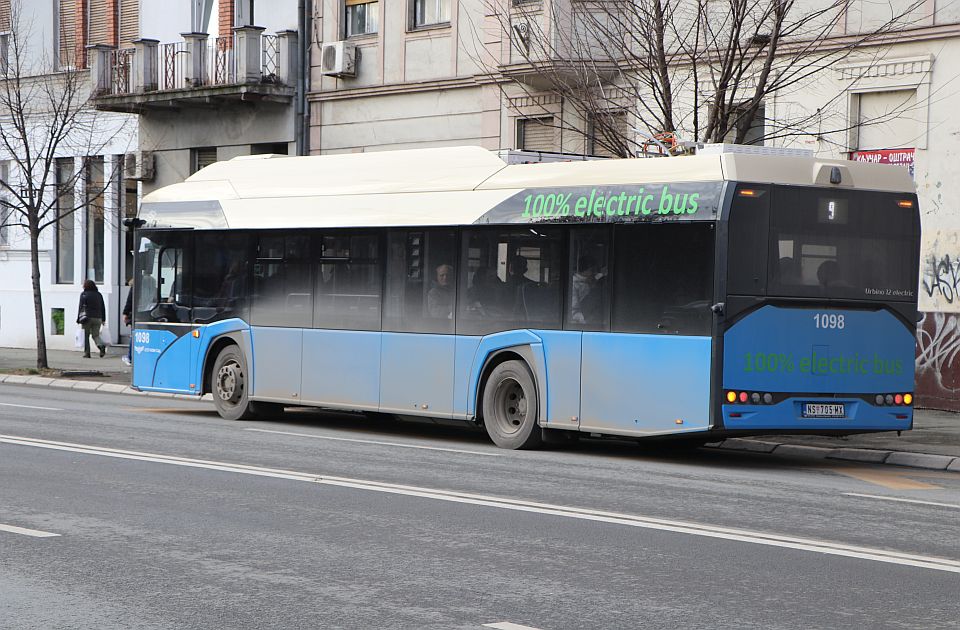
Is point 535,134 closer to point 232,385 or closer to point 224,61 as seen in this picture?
point 224,61

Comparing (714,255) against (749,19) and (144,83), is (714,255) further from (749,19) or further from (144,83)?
(144,83)

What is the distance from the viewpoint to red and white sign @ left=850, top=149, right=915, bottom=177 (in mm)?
21016

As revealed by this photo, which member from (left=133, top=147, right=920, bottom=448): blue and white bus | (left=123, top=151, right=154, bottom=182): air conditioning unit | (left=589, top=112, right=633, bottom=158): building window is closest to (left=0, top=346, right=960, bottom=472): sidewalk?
(left=133, top=147, right=920, bottom=448): blue and white bus

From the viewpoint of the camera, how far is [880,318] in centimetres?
1430

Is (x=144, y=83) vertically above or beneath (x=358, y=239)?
above

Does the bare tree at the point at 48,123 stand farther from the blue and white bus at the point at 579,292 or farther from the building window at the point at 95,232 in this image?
the blue and white bus at the point at 579,292

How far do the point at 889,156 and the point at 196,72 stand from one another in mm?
15186

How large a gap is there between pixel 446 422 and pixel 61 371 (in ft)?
34.0

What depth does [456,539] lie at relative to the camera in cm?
896

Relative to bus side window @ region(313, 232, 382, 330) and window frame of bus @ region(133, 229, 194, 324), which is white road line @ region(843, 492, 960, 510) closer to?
bus side window @ region(313, 232, 382, 330)

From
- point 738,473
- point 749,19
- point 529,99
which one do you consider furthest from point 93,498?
point 529,99

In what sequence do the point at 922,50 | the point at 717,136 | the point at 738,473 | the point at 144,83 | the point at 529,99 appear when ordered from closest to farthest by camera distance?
the point at 738,473 → the point at 717,136 → the point at 922,50 → the point at 529,99 → the point at 144,83

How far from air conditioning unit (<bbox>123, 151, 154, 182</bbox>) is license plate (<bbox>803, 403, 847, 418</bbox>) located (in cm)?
2207

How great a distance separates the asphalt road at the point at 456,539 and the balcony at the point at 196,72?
1602 cm
